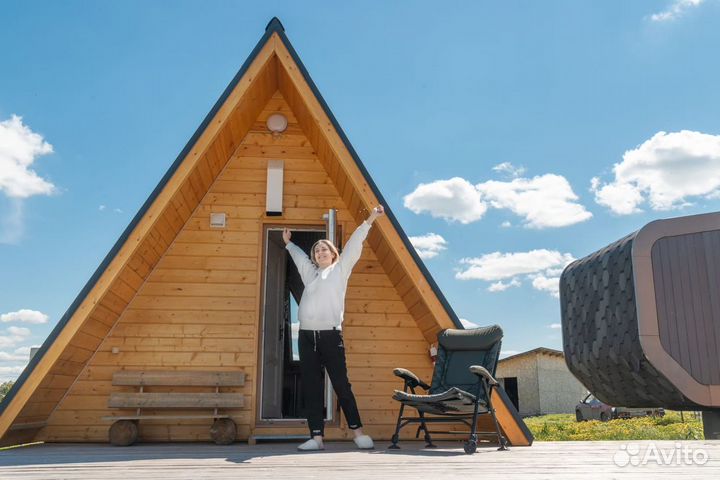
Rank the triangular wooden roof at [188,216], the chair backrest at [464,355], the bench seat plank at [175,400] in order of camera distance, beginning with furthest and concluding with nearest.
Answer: the bench seat plank at [175,400] → the chair backrest at [464,355] → the triangular wooden roof at [188,216]

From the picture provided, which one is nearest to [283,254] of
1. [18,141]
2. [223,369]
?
[223,369]

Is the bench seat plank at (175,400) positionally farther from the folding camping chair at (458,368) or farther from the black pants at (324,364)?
the folding camping chair at (458,368)

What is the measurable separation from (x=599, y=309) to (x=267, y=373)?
4.91 metres

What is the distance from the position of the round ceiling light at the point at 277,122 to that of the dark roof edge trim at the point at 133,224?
2.81 feet

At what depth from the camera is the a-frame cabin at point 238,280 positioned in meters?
4.49

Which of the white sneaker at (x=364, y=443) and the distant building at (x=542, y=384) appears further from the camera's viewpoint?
the distant building at (x=542, y=384)

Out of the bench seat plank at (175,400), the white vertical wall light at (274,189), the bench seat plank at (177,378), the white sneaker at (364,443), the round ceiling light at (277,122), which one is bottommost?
the white sneaker at (364,443)

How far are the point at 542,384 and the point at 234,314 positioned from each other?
1895cm

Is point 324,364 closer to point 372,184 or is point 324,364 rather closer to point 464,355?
point 464,355

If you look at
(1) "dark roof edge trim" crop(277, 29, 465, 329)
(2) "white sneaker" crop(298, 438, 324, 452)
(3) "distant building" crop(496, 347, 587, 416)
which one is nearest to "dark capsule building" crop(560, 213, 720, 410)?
(1) "dark roof edge trim" crop(277, 29, 465, 329)

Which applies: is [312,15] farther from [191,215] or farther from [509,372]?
[509,372]

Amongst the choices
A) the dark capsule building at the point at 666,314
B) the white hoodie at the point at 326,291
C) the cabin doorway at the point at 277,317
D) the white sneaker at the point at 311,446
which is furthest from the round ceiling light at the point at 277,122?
the dark capsule building at the point at 666,314

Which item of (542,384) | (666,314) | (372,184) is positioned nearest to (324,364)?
(372,184)

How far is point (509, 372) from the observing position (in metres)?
22.8
